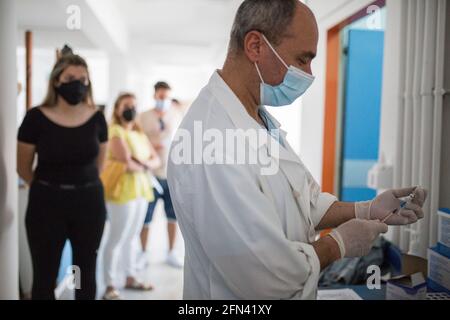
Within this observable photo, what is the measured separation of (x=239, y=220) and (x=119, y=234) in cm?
181

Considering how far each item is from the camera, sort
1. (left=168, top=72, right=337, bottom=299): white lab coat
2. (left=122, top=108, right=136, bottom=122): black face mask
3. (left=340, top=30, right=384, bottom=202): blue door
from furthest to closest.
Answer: (left=122, top=108, right=136, bottom=122): black face mask, (left=340, top=30, right=384, bottom=202): blue door, (left=168, top=72, right=337, bottom=299): white lab coat

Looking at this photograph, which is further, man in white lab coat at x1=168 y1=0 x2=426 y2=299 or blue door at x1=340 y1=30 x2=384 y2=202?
blue door at x1=340 y1=30 x2=384 y2=202

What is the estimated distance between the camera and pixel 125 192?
7.81 feet

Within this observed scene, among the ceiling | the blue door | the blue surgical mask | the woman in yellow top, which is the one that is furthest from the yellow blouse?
the blue surgical mask

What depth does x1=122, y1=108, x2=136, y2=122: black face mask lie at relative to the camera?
246 cm

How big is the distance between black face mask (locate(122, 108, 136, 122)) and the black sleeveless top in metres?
0.84

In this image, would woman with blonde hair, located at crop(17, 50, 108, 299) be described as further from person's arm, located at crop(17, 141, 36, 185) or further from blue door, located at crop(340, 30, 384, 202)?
blue door, located at crop(340, 30, 384, 202)

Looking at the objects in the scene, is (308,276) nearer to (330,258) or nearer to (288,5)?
(330,258)

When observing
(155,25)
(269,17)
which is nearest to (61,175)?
(269,17)

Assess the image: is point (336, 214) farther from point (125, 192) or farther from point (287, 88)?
point (125, 192)

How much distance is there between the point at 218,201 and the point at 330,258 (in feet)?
0.92

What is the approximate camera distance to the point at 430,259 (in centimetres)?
117
